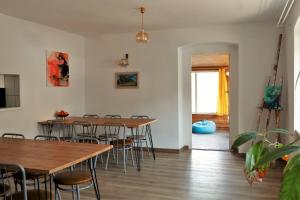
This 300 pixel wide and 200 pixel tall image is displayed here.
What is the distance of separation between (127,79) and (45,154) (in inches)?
150

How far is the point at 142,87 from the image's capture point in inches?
243

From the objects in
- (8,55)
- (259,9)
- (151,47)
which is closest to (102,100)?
(151,47)

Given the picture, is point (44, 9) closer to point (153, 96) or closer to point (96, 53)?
point (96, 53)

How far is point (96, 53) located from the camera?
653 centimetres

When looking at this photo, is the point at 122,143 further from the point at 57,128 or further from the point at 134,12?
the point at 134,12

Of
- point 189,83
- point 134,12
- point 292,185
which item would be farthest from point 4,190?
point 189,83

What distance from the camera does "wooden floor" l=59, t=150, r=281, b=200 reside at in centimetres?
358

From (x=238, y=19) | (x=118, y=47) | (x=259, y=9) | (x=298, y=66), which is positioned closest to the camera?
(x=298, y=66)

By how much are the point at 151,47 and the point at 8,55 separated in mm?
2686

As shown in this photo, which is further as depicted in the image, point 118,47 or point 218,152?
point 118,47

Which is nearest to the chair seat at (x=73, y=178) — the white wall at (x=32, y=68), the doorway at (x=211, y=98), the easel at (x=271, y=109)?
the white wall at (x=32, y=68)

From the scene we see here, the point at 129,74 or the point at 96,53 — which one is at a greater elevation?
the point at 96,53

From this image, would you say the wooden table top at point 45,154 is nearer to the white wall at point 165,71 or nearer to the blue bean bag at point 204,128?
the white wall at point 165,71

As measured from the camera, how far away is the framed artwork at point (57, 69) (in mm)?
5559
